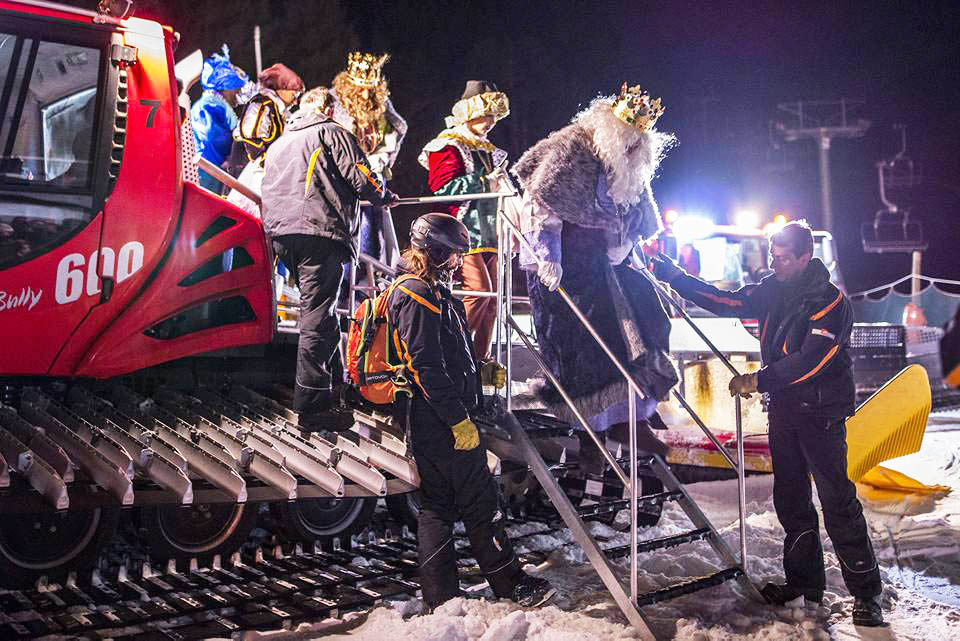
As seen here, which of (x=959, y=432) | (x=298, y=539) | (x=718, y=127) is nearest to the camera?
(x=298, y=539)

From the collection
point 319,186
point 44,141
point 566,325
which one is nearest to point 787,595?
point 566,325

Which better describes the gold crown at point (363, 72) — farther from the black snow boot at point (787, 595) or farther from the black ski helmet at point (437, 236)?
the black snow boot at point (787, 595)

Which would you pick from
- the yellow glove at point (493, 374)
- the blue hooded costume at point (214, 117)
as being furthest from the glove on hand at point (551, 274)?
the blue hooded costume at point (214, 117)

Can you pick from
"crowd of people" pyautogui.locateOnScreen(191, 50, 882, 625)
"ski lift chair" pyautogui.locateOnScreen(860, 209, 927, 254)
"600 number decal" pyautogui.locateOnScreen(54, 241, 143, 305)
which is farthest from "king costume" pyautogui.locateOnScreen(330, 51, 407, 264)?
"ski lift chair" pyautogui.locateOnScreen(860, 209, 927, 254)

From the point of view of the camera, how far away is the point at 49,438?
15.1ft

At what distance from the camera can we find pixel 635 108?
562 centimetres

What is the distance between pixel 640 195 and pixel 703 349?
3654 mm

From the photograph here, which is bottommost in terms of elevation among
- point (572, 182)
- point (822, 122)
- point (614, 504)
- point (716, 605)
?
point (716, 605)

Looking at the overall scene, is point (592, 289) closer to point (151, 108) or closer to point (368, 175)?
point (368, 175)

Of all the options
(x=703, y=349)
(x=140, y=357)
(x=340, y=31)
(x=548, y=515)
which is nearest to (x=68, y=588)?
(x=140, y=357)

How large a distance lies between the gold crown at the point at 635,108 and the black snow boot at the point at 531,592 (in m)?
2.74

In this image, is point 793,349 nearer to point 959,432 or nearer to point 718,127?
point 959,432

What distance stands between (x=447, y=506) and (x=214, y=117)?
4.45 m

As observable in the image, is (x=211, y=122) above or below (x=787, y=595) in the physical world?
above
